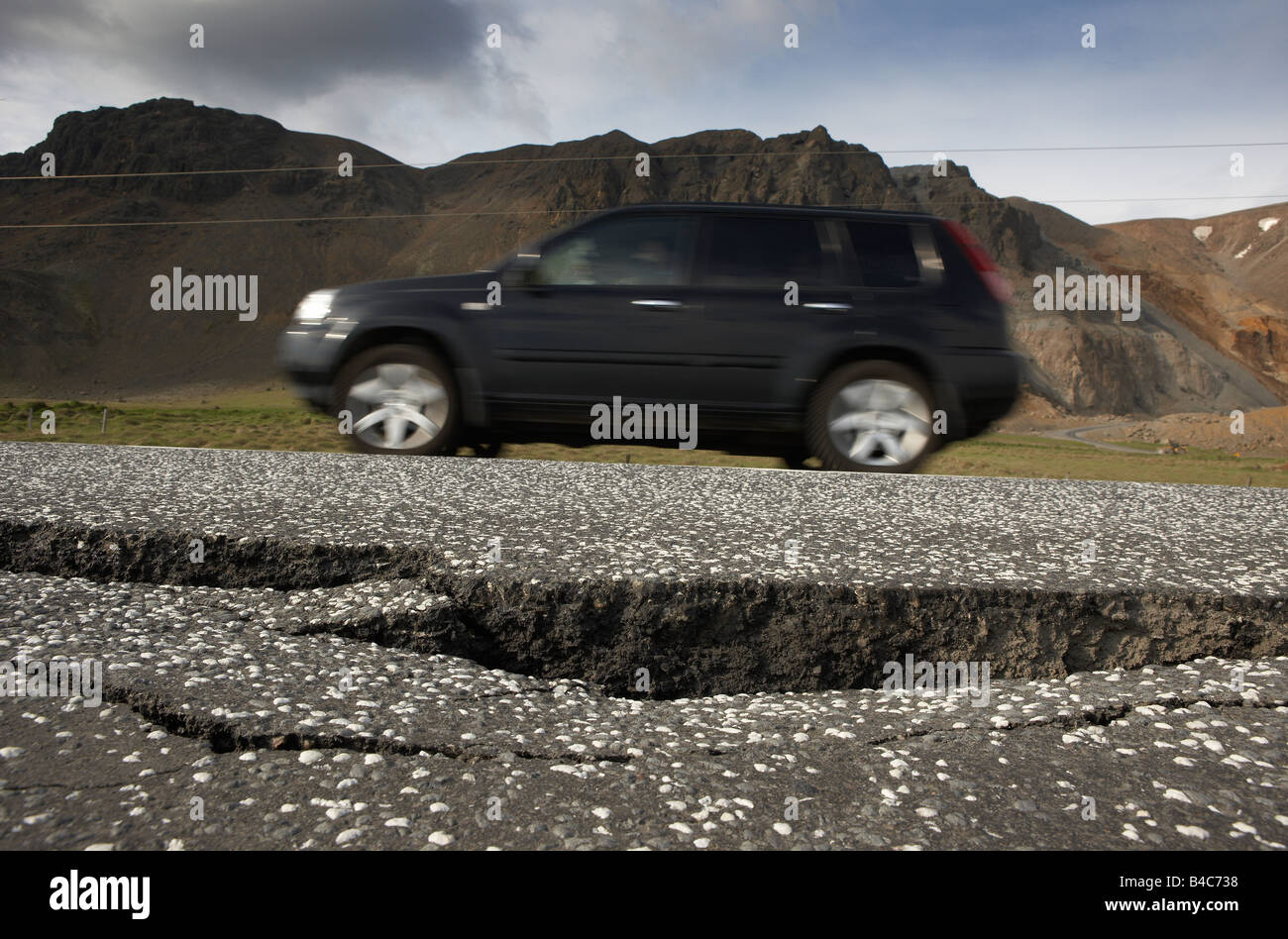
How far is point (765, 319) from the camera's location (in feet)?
17.5

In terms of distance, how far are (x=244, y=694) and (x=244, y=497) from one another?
1.94m

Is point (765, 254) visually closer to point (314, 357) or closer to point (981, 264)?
point (981, 264)

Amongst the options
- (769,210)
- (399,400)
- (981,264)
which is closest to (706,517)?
(399,400)

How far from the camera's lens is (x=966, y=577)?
2.41m

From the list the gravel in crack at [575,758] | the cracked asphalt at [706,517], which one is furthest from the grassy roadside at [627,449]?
the gravel in crack at [575,758]

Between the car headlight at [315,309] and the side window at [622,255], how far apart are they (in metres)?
1.36

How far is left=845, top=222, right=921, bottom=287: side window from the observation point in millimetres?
5449

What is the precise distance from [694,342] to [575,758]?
3991 mm

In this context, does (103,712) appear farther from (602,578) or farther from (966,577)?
(966,577)

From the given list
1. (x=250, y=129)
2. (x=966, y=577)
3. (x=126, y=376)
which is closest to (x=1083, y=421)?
(x=966, y=577)

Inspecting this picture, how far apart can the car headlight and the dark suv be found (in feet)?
0.05

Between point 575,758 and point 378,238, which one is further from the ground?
point 378,238

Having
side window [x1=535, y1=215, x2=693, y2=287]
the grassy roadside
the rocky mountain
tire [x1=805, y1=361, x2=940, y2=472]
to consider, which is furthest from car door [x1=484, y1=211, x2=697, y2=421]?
the rocky mountain

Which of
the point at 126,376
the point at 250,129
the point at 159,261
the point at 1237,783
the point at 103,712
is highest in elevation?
the point at 250,129
